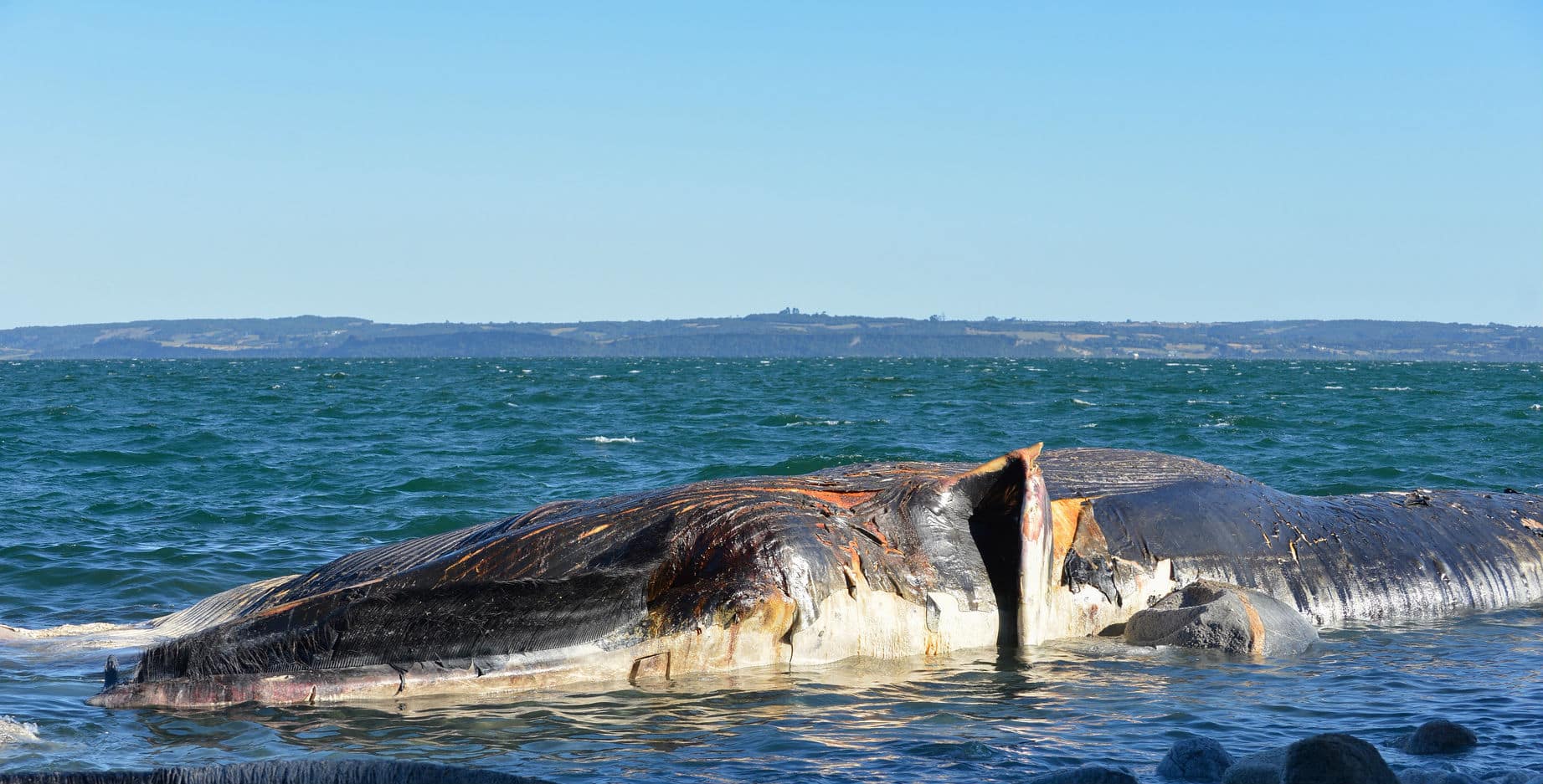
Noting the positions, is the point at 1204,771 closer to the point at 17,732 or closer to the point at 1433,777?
the point at 1433,777

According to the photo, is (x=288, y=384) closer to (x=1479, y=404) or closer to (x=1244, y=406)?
(x=1244, y=406)

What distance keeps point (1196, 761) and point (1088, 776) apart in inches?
24.1

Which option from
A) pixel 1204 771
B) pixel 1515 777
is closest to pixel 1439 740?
pixel 1515 777

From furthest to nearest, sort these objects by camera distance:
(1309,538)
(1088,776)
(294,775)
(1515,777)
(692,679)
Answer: (1309,538), (692,679), (1515,777), (1088,776), (294,775)

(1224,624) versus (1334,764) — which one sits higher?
(1334,764)

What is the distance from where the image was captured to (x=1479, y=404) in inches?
1684

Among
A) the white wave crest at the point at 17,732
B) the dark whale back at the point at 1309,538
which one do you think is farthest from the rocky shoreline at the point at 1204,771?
the dark whale back at the point at 1309,538

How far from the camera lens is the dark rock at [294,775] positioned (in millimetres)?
4207

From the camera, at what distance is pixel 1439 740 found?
563 cm

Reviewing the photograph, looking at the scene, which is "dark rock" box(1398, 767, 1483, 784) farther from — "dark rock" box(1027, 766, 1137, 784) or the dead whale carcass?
the dead whale carcass

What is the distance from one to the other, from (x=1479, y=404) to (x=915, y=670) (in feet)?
137

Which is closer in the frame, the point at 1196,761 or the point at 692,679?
the point at 1196,761

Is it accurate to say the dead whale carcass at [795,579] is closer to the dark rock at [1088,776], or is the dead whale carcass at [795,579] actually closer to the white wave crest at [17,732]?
the white wave crest at [17,732]

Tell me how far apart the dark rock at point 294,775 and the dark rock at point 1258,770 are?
2480 millimetres
